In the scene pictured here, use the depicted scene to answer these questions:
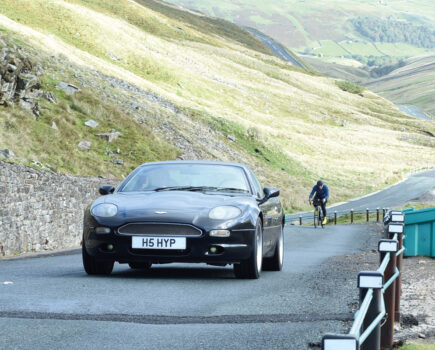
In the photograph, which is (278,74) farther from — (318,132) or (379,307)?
(379,307)

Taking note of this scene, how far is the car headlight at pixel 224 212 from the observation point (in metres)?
9.93

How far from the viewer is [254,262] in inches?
403

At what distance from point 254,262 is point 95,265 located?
2.09 metres

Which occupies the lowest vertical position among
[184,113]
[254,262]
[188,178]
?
[254,262]

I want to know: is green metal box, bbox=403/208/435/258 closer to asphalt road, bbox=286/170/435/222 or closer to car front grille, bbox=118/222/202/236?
car front grille, bbox=118/222/202/236

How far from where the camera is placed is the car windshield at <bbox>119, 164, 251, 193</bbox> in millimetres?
11078

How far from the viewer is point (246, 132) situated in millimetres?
71812

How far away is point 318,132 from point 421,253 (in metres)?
82.6

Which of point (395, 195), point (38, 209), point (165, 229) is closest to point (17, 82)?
point (38, 209)

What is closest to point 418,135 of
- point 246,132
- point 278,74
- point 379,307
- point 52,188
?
point 278,74

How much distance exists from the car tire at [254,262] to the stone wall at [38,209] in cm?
914

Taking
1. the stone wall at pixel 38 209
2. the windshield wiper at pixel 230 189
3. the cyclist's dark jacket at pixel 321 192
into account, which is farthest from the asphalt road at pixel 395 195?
the windshield wiper at pixel 230 189

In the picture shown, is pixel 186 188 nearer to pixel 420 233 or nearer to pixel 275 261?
pixel 275 261

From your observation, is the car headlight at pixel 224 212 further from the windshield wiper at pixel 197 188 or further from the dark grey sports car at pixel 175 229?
the windshield wiper at pixel 197 188
